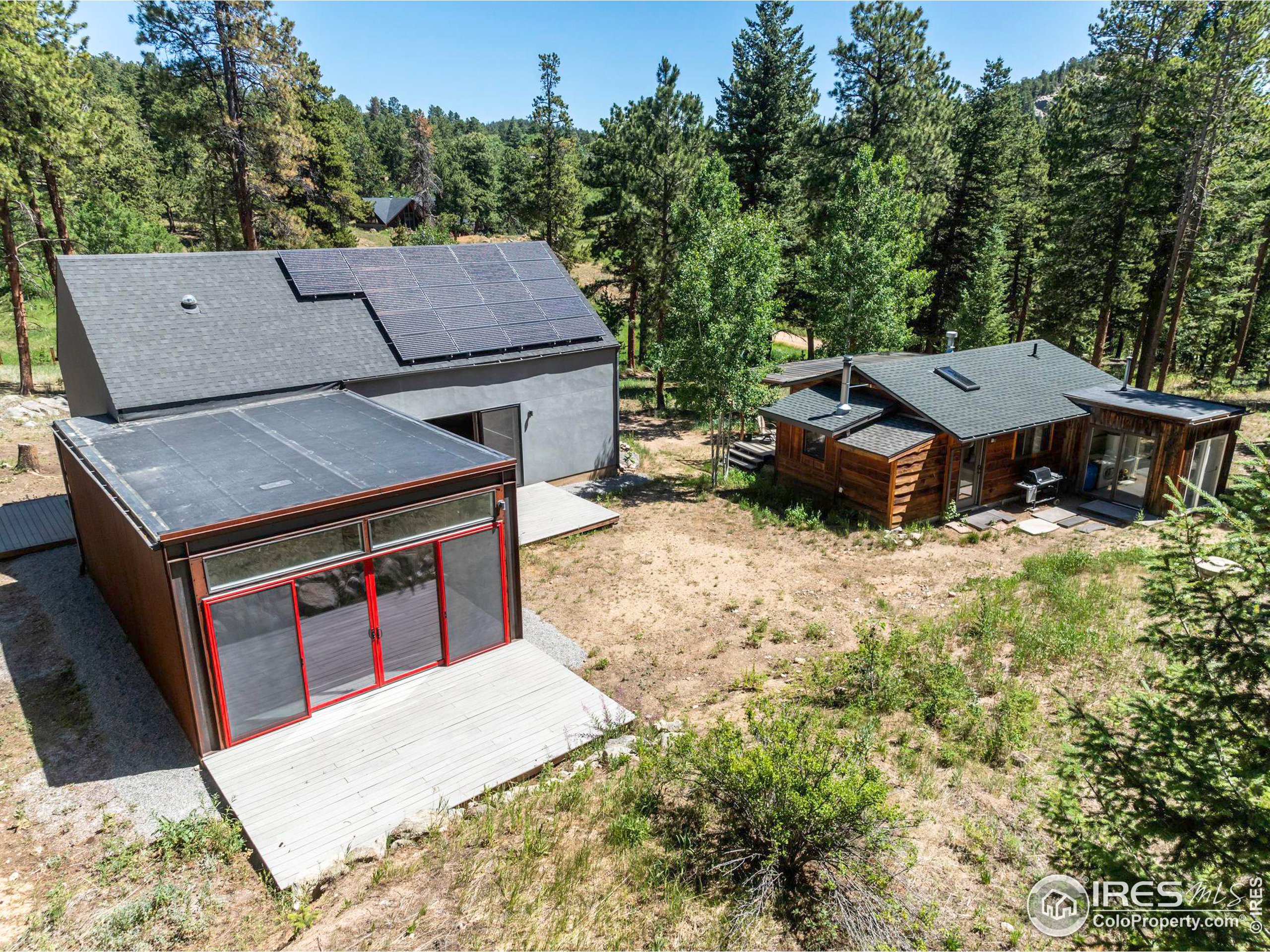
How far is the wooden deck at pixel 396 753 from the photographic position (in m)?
7.00

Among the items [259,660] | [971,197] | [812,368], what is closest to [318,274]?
[259,660]

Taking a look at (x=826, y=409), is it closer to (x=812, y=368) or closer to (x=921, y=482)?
(x=921, y=482)

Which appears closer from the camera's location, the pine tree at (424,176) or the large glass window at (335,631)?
the large glass window at (335,631)

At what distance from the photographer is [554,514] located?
1581 centimetres

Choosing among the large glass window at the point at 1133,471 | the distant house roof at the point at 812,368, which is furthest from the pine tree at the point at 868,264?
the large glass window at the point at 1133,471

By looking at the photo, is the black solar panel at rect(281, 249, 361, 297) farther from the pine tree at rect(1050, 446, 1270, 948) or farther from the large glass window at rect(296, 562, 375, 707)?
the pine tree at rect(1050, 446, 1270, 948)

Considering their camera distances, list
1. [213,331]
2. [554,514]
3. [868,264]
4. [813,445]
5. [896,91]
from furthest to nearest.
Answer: [896,91]
[868,264]
[813,445]
[554,514]
[213,331]

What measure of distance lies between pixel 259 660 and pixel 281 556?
122 centimetres

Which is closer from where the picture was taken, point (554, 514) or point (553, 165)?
point (554, 514)

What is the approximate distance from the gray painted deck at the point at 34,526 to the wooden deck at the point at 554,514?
27.7 feet

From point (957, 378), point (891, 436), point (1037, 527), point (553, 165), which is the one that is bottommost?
point (1037, 527)

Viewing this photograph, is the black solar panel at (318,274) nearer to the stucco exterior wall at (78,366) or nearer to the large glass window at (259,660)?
the stucco exterior wall at (78,366)

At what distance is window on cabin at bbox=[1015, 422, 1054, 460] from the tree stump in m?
23.9

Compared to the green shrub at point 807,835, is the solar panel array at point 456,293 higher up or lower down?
higher up
